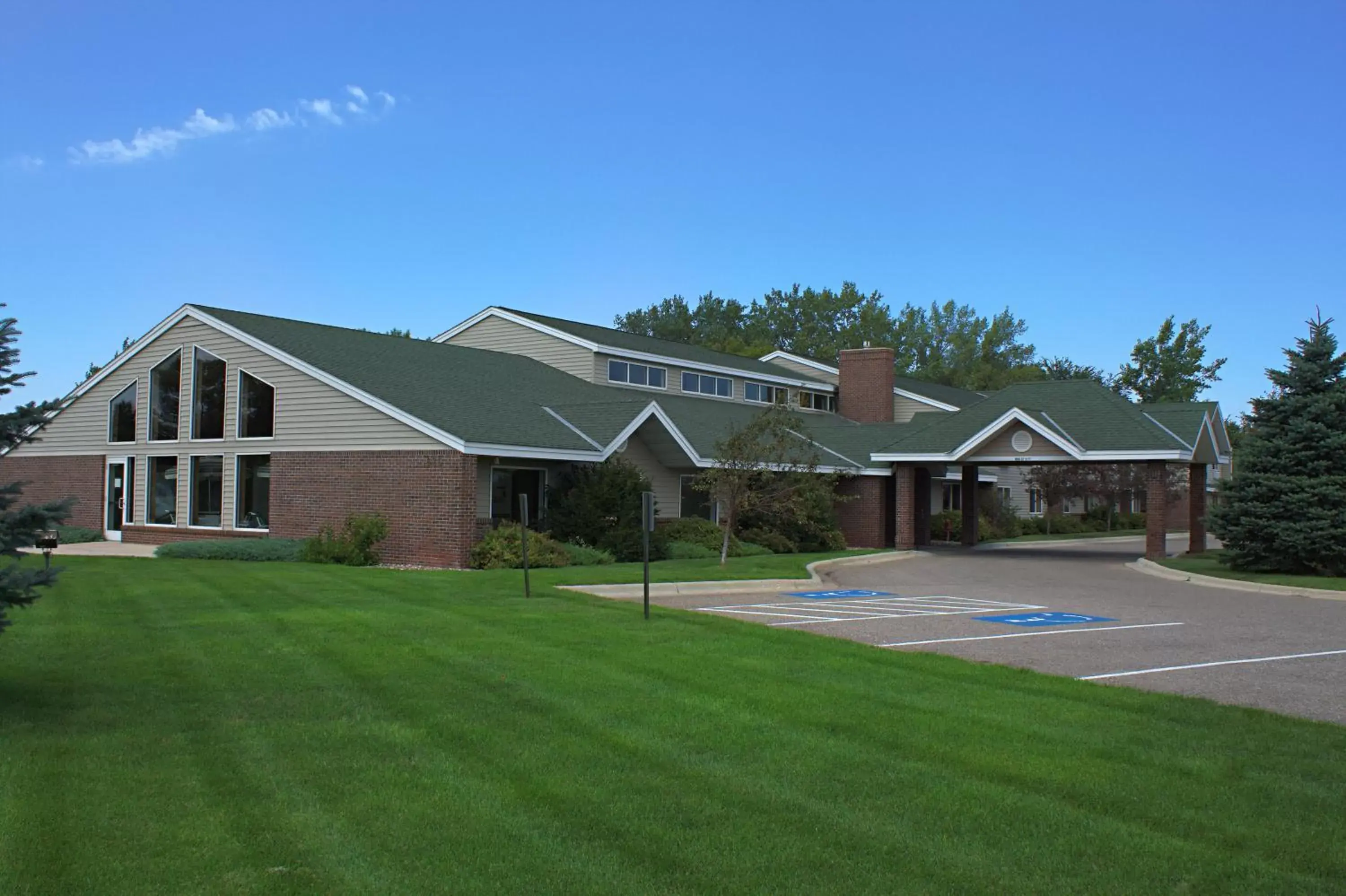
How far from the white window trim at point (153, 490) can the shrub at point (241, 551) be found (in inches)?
168

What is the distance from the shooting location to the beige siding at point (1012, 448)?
106ft

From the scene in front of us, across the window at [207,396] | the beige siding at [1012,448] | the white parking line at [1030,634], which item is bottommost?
the white parking line at [1030,634]

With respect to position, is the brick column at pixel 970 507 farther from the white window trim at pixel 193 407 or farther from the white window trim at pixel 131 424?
the white window trim at pixel 131 424

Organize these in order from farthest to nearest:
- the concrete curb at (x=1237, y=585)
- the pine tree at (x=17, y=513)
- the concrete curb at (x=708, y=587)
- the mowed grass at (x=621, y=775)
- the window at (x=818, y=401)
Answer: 1. the window at (x=818, y=401)
2. the concrete curb at (x=1237, y=585)
3. the concrete curb at (x=708, y=587)
4. the pine tree at (x=17, y=513)
5. the mowed grass at (x=621, y=775)

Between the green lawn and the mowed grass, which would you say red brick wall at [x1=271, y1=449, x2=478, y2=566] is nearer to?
the mowed grass

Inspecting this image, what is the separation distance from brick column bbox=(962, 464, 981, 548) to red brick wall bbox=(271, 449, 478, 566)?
21.6 meters

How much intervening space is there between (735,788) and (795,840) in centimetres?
92

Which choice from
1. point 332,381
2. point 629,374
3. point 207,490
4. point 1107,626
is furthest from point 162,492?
point 1107,626

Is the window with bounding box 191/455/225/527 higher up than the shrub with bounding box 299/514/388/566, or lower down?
higher up

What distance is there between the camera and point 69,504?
26.2 ft

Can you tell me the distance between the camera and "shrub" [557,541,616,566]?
24547mm

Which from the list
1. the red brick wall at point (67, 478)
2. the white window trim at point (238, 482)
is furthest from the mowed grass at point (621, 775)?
the red brick wall at point (67, 478)

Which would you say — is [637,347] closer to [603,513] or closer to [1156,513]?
[603,513]

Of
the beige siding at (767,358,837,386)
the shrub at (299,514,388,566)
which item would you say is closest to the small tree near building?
the shrub at (299,514,388,566)
